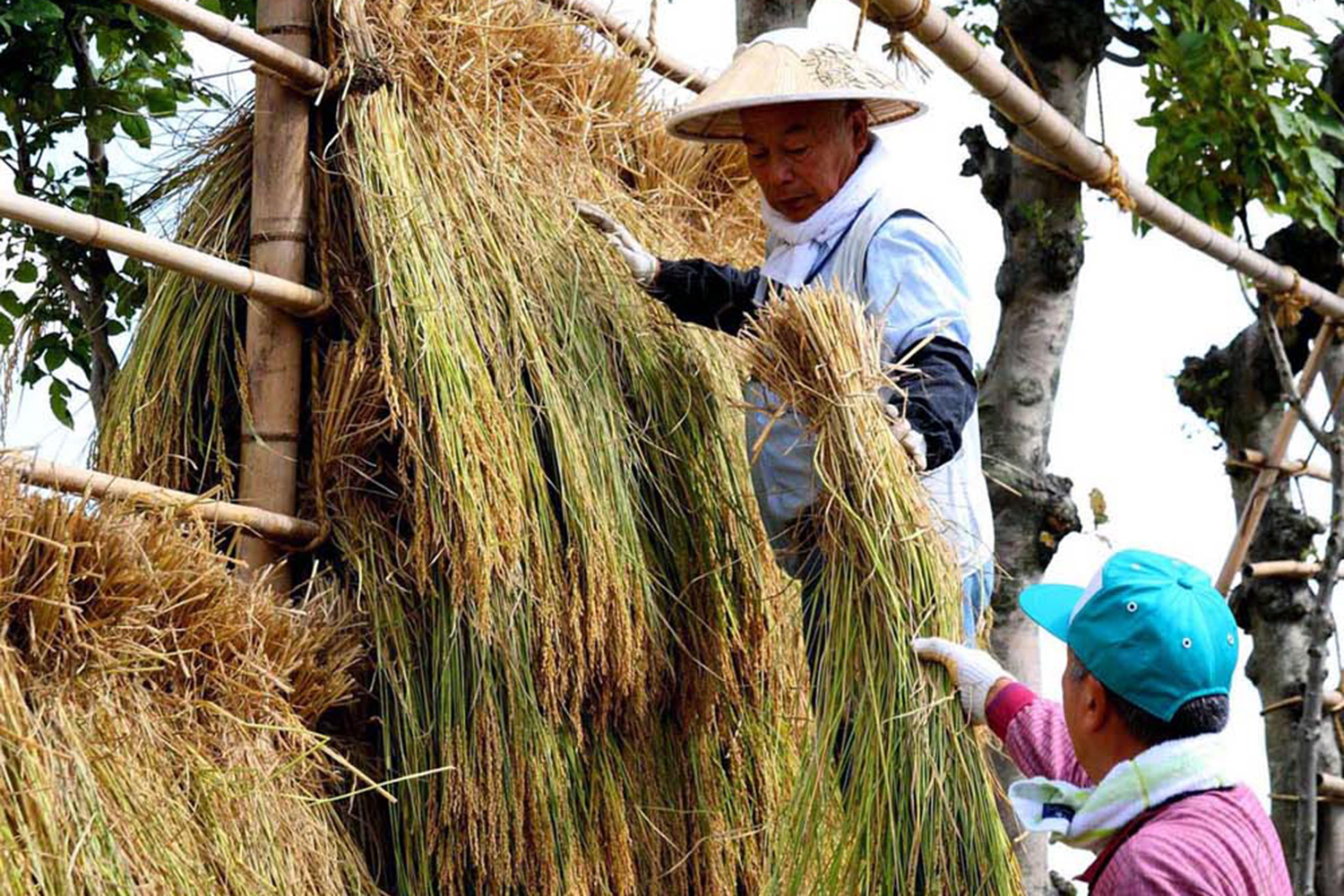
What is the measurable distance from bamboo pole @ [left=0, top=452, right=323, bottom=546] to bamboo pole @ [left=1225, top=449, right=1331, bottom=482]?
9.08 feet

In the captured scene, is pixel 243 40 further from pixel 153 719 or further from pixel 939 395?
pixel 939 395

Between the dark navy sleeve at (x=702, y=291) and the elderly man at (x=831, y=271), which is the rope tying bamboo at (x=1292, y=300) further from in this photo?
the dark navy sleeve at (x=702, y=291)

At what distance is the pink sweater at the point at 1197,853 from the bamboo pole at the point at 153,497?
1083 millimetres

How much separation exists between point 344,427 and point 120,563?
51cm

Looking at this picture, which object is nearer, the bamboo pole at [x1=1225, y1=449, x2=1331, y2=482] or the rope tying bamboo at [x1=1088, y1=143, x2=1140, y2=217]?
the rope tying bamboo at [x1=1088, y1=143, x2=1140, y2=217]

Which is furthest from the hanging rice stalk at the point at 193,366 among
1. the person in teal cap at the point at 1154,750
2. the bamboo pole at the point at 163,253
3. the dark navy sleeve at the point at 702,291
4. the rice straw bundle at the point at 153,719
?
the person in teal cap at the point at 1154,750

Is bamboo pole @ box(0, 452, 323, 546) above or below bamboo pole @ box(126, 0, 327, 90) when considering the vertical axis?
below

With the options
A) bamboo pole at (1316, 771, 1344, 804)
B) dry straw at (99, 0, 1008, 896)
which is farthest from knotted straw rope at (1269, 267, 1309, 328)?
dry straw at (99, 0, 1008, 896)

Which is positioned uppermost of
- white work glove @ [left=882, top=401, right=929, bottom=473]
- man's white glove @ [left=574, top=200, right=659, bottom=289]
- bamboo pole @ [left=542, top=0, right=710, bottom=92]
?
bamboo pole @ [left=542, top=0, right=710, bottom=92]

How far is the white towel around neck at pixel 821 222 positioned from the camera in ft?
8.64

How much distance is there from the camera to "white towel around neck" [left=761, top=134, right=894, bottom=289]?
2.63 metres

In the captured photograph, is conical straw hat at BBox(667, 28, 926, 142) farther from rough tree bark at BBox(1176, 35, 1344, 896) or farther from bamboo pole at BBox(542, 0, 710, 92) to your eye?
rough tree bark at BBox(1176, 35, 1344, 896)

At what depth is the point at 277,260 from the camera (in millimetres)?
2555

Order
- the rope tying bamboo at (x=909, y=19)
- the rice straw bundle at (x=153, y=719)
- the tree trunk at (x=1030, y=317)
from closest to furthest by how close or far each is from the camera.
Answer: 1. the rice straw bundle at (x=153, y=719)
2. the rope tying bamboo at (x=909, y=19)
3. the tree trunk at (x=1030, y=317)
